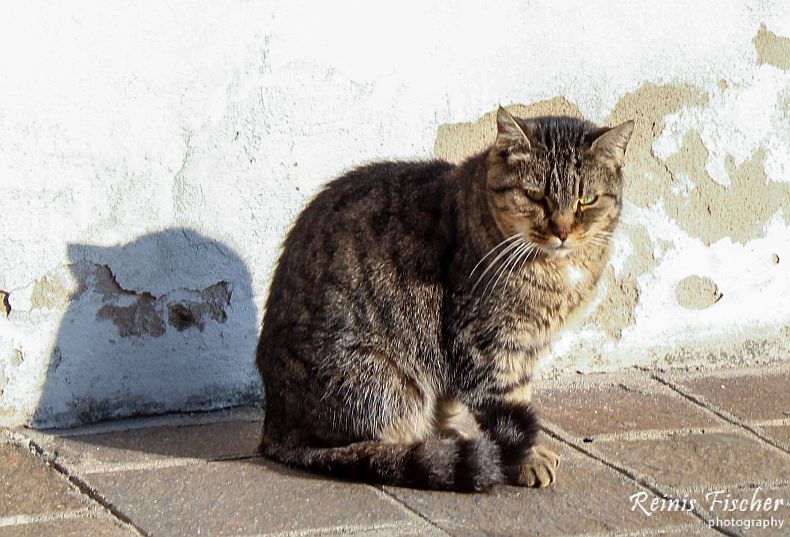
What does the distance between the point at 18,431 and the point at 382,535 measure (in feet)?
5.01

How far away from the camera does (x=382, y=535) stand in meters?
3.43

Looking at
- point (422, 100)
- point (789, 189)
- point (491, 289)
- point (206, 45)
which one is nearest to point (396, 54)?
point (422, 100)

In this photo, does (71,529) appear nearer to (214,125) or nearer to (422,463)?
(422,463)

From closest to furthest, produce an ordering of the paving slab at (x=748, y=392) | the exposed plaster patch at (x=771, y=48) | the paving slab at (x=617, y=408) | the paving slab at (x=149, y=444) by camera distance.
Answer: the paving slab at (x=149, y=444), the paving slab at (x=617, y=408), the paving slab at (x=748, y=392), the exposed plaster patch at (x=771, y=48)

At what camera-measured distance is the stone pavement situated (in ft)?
11.5

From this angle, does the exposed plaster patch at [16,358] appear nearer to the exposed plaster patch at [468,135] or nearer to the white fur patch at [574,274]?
the exposed plaster patch at [468,135]

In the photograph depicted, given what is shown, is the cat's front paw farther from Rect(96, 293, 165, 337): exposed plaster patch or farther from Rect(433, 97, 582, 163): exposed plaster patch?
Rect(96, 293, 165, 337): exposed plaster patch

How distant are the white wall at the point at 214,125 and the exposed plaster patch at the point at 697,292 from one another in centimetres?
27

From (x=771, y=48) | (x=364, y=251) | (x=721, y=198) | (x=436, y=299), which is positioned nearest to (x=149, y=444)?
(x=364, y=251)

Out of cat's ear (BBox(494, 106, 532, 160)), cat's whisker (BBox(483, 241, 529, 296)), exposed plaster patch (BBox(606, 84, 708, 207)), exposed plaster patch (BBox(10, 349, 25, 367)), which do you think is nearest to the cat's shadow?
exposed plaster patch (BBox(10, 349, 25, 367))

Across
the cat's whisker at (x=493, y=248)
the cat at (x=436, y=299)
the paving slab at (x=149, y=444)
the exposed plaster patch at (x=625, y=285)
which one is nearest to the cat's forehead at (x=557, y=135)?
the cat at (x=436, y=299)

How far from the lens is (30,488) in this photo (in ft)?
12.4

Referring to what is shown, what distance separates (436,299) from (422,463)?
555 mm

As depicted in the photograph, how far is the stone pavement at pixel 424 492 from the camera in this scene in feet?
11.5
